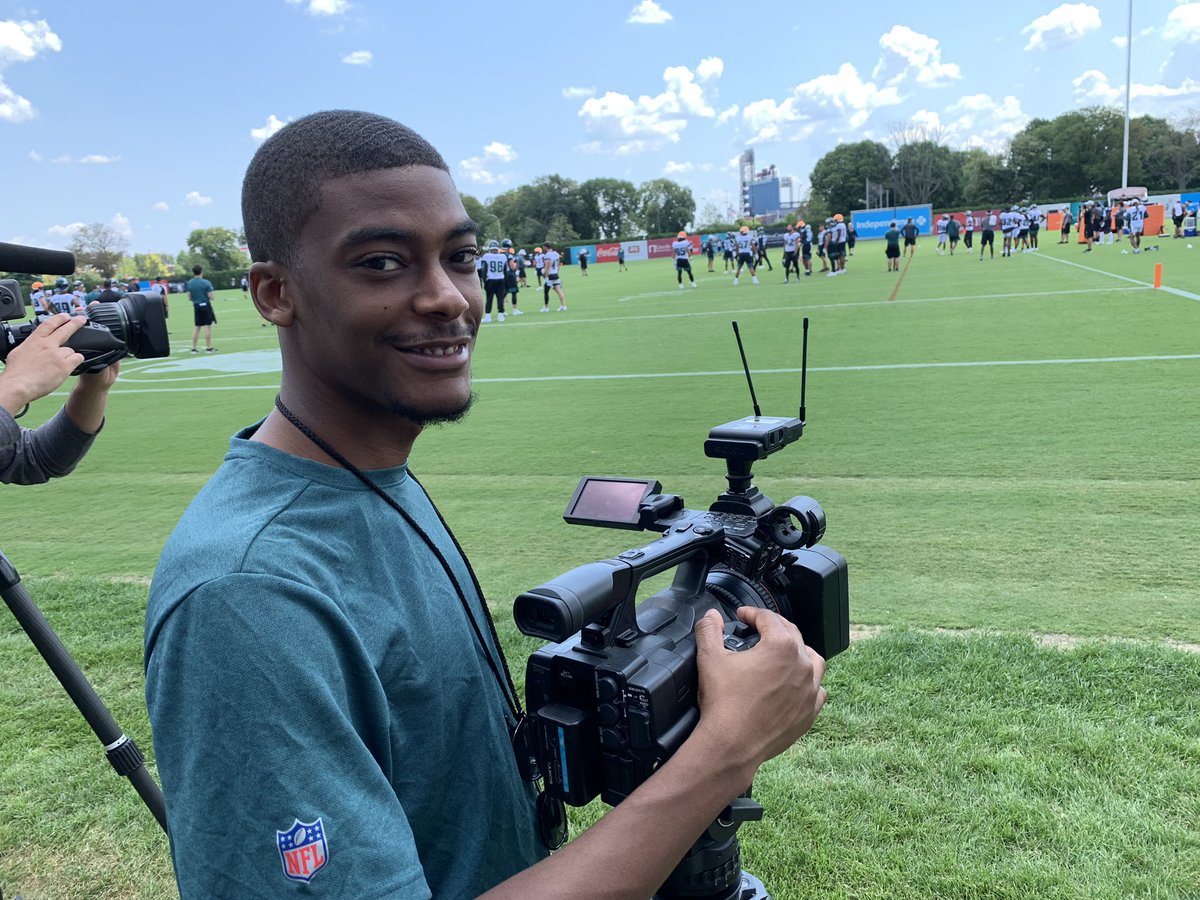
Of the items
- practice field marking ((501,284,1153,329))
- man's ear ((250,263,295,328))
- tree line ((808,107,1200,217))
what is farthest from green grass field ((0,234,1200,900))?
tree line ((808,107,1200,217))

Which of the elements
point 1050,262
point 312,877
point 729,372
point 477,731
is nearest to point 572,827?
point 477,731

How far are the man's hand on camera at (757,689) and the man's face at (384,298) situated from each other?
0.54 m

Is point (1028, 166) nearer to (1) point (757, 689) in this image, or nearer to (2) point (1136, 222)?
(2) point (1136, 222)

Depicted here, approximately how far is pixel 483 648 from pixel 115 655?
373 centimetres

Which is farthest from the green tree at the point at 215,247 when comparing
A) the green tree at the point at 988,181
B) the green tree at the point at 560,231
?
the green tree at the point at 988,181

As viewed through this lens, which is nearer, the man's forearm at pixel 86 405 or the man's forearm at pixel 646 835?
the man's forearm at pixel 646 835

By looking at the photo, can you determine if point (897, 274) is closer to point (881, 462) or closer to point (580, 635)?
point (881, 462)

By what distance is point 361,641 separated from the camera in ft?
3.43

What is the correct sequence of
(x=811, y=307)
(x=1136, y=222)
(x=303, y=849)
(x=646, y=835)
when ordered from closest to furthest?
1. (x=303, y=849)
2. (x=646, y=835)
3. (x=811, y=307)
4. (x=1136, y=222)

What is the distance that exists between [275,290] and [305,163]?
0.19 meters

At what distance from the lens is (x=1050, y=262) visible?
24406 mm

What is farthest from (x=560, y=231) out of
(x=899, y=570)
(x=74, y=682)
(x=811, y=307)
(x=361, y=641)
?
(x=361, y=641)

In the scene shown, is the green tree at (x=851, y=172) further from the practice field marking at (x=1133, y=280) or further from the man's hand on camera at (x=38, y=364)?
the man's hand on camera at (x=38, y=364)

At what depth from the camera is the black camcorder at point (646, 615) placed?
113cm
